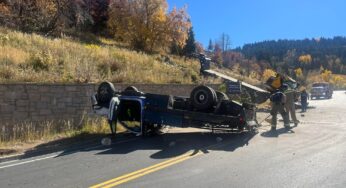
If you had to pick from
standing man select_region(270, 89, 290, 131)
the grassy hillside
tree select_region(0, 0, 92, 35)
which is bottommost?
standing man select_region(270, 89, 290, 131)

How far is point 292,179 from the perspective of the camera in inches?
336

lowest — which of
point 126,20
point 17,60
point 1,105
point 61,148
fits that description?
point 61,148

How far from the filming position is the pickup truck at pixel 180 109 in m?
13.5

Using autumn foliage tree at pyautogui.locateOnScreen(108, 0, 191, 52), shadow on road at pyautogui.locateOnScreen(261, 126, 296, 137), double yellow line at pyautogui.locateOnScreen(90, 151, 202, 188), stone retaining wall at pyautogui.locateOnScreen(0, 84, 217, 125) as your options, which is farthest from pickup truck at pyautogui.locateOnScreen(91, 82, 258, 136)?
autumn foliage tree at pyautogui.locateOnScreen(108, 0, 191, 52)

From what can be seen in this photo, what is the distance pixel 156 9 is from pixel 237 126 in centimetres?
3265

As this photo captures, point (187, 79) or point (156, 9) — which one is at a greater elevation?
point (156, 9)

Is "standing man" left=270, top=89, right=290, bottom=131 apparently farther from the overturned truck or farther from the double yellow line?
the double yellow line

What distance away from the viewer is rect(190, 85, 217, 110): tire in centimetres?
1362

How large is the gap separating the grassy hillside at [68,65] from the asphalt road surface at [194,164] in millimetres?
5249

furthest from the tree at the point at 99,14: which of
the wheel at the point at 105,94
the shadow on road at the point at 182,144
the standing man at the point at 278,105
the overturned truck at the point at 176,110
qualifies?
the shadow on road at the point at 182,144

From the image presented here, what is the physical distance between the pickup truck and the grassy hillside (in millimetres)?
3907

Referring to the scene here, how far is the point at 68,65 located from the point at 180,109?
7.37m

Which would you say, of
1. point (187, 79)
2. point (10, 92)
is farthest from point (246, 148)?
point (187, 79)

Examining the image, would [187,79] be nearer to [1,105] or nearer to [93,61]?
[93,61]
